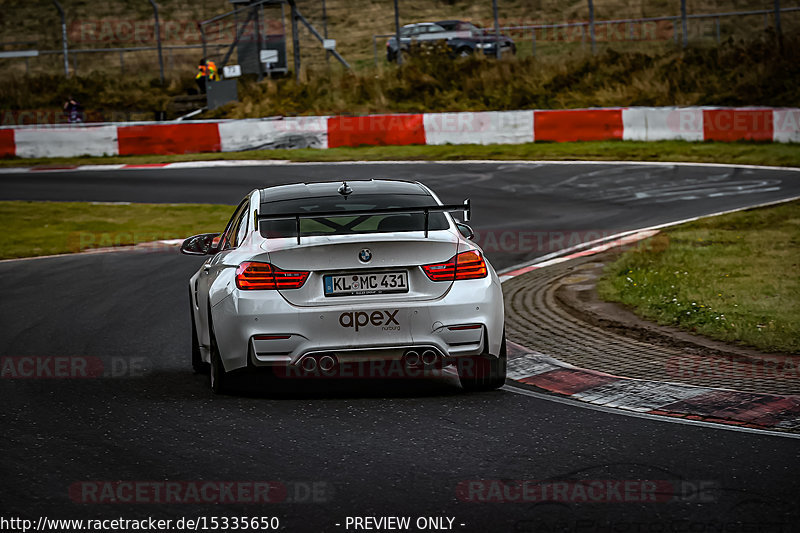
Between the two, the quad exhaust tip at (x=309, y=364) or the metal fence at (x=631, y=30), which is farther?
the metal fence at (x=631, y=30)

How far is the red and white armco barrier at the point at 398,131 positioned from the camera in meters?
26.2


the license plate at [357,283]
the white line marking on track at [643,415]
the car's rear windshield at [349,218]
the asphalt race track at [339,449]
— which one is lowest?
the white line marking on track at [643,415]

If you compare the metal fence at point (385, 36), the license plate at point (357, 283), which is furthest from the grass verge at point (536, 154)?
the license plate at point (357, 283)

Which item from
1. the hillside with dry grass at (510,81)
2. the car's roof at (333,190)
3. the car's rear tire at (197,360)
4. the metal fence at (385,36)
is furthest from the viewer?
the metal fence at (385,36)

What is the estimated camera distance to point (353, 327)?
7.10 metres

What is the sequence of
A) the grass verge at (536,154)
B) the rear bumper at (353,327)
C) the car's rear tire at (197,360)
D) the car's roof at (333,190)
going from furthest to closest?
the grass verge at (536,154)
the car's rear tire at (197,360)
the car's roof at (333,190)
the rear bumper at (353,327)

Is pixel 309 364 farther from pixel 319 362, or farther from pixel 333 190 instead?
pixel 333 190

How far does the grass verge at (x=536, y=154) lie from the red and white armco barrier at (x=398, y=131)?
311 millimetres

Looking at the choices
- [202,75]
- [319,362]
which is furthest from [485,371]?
[202,75]

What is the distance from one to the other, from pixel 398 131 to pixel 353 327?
22.6 meters

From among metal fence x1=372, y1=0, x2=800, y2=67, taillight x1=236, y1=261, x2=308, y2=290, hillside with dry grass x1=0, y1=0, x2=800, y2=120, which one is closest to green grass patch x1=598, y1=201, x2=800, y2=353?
taillight x1=236, y1=261, x2=308, y2=290

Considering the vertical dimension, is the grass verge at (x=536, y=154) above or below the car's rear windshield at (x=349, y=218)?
below

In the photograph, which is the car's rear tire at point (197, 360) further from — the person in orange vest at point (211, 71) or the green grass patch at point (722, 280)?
the person in orange vest at point (211, 71)

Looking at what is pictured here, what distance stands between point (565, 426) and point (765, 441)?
1113mm
